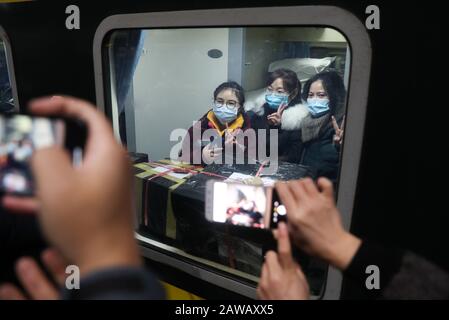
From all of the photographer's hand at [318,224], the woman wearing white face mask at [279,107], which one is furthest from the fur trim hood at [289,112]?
the photographer's hand at [318,224]

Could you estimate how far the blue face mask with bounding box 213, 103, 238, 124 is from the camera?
2129mm

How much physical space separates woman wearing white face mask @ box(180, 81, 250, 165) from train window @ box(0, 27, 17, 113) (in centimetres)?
106

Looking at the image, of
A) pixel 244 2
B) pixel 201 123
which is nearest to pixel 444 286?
pixel 244 2

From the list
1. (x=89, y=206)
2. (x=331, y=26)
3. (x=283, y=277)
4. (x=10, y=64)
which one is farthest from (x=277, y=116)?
(x=89, y=206)

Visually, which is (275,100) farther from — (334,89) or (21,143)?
(21,143)

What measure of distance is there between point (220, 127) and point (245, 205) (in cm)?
110

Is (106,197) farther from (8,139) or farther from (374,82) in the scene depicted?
(374,82)

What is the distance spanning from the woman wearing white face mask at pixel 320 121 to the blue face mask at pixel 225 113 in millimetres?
409

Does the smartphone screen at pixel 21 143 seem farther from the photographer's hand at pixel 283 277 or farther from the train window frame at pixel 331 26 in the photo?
the train window frame at pixel 331 26

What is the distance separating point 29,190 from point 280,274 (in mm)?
639

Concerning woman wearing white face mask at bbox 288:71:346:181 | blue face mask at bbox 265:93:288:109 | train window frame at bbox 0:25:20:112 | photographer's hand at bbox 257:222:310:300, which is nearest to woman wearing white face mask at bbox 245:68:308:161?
blue face mask at bbox 265:93:288:109

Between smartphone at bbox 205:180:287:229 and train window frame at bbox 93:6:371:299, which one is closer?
smartphone at bbox 205:180:287:229

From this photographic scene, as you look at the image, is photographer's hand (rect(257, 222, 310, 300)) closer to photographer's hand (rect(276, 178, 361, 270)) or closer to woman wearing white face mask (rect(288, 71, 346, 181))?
photographer's hand (rect(276, 178, 361, 270))

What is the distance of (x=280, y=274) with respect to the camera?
0.91m
